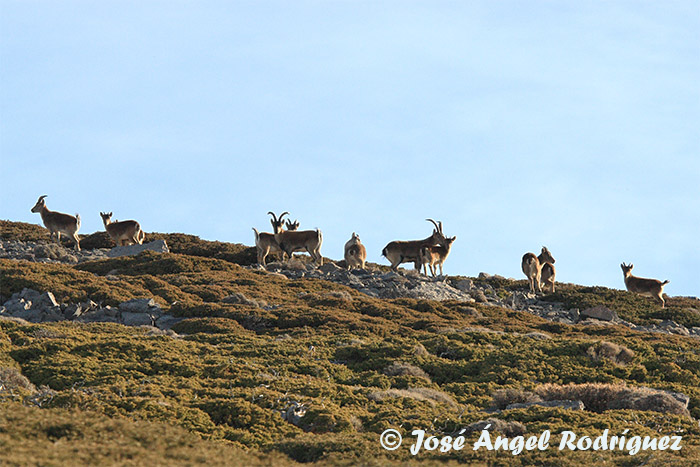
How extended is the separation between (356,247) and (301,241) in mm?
2531

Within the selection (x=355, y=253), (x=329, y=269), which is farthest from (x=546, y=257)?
(x=329, y=269)

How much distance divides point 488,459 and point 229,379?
608 cm

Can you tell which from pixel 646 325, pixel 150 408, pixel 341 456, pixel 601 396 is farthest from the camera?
pixel 646 325

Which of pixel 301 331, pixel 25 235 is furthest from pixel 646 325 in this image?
pixel 25 235

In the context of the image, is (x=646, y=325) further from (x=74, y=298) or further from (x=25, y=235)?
(x=25, y=235)

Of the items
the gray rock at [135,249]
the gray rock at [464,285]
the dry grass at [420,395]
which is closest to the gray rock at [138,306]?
the dry grass at [420,395]

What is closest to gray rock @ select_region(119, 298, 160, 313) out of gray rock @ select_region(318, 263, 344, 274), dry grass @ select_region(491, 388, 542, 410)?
gray rock @ select_region(318, 263, 344, 274)

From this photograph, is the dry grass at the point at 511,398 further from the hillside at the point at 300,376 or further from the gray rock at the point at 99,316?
the gray rock at the point at 99,316

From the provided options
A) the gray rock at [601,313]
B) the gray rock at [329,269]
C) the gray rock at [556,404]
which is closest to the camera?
the gray rock at [556,404]

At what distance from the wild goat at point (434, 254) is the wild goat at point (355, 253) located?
105 inches

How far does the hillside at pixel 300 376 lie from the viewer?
443 inches

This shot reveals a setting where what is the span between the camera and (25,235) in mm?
41125

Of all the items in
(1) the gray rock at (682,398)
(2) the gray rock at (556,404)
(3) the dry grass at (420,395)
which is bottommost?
(3) the dry grass at (420,395)

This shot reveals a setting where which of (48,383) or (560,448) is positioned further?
(48,383)
